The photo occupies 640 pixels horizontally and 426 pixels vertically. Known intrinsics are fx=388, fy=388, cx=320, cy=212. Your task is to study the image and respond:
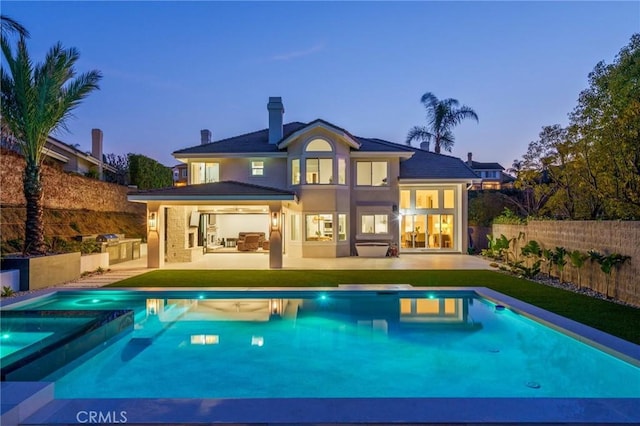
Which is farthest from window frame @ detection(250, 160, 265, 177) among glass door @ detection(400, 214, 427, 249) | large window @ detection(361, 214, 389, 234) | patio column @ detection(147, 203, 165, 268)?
glass door @ detection(400, 214, 427, 249)

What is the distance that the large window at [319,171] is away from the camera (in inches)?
880

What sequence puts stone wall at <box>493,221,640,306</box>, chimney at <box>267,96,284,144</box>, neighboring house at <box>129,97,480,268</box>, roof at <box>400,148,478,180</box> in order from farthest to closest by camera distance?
chimney at <box>267,96,284,144</box> < roof at <box>400,148,478,180</box> < neighboring house at <box>129,97,480,268</box> < stone wall at <box>493,221,640,306</box>

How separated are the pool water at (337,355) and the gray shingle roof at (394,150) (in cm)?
1364

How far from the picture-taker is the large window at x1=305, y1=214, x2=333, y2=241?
73.1 ft

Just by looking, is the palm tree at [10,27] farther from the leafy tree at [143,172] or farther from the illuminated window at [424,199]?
the illuminated window at [424,199]

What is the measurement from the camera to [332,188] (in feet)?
72.7

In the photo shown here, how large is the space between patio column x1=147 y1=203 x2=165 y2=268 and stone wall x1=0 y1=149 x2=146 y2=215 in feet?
20.3

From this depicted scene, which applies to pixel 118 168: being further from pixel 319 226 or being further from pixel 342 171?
pixel 342 171

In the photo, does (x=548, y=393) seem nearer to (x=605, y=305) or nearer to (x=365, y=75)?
(x=605, y=305)

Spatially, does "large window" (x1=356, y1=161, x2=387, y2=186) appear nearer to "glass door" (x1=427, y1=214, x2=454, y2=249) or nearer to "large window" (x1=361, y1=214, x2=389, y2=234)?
"large window" (x1=361, y1=214, x2=389, y2=234)

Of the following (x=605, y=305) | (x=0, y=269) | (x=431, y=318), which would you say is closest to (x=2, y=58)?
(x=0, y=269)

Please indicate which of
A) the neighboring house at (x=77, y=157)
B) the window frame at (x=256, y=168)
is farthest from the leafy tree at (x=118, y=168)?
the window frame at (x=256, y=168)

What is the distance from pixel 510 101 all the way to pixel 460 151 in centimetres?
1892

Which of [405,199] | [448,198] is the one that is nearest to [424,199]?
[405,199]
